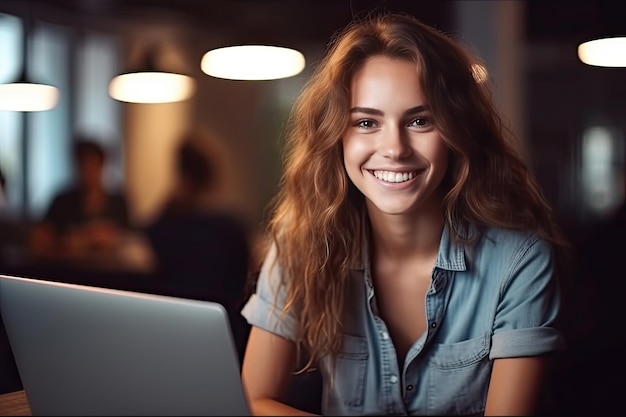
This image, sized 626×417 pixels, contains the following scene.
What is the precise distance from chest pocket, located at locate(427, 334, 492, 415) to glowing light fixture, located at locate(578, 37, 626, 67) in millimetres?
1979

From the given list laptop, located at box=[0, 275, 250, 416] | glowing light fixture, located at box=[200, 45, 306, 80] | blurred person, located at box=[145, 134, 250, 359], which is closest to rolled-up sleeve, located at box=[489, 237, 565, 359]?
laptop, located at box=[0, 275, 250, 416]

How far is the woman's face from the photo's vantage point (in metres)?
1.74

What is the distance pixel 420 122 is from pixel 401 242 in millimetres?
252

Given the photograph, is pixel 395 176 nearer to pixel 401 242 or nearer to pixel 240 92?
pixel 401 242

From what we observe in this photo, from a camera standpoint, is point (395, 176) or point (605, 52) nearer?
point (395, 176)

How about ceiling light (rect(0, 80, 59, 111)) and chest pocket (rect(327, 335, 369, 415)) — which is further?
ceiling light (rect(0, 80, 59, 111))

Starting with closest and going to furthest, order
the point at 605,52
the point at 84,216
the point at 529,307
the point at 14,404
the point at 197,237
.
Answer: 1. the point at 14,404
2. the point at 529,307
3. the point at 605,52
4. the point at 197,237
5. the point at 84,216

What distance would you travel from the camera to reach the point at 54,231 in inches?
207

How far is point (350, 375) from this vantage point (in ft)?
6.00

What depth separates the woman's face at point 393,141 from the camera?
174cm

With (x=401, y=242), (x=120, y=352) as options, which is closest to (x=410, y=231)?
(x=401, y=242)

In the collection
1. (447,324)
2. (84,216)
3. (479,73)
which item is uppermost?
(479,73)

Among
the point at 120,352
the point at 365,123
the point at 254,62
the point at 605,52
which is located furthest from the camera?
the point at 254,62

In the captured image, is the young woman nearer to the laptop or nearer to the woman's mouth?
the woman's mouth
